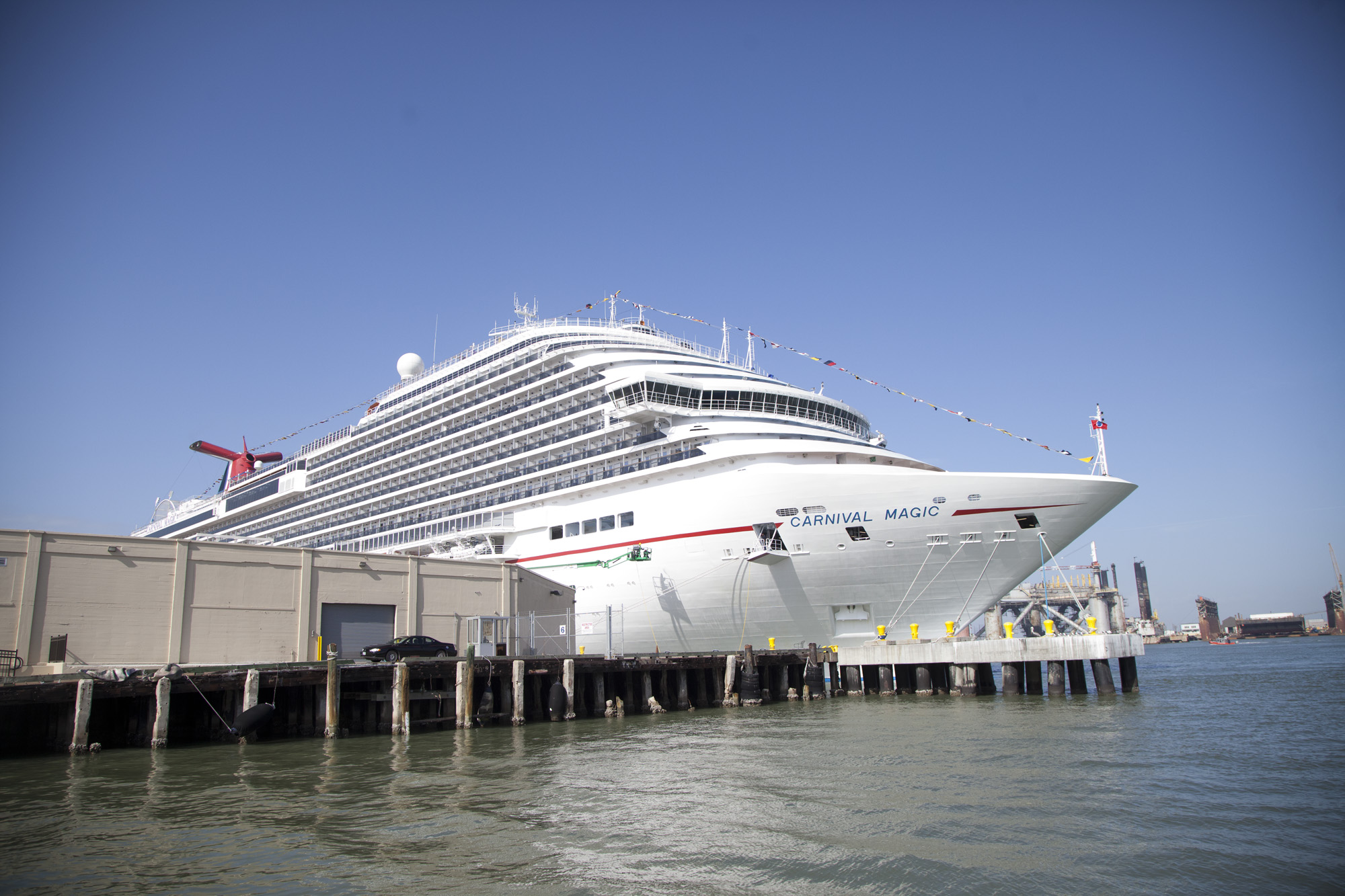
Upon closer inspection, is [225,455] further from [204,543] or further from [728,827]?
[728,827]

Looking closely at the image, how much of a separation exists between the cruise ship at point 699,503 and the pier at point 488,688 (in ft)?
5.44

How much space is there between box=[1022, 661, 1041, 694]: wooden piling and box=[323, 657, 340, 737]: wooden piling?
2144 centimetres

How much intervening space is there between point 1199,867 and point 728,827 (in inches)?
200

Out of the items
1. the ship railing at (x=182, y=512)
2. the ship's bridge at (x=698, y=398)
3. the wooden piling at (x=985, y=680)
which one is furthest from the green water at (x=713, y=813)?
the ship railing at (x=182, y=512)

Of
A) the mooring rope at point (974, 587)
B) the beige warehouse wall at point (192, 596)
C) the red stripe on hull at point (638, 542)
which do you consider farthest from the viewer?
the red stripe on hull at point (638, 542)

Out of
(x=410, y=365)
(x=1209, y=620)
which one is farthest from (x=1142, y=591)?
(x=410, y=365)

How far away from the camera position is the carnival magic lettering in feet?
88.1

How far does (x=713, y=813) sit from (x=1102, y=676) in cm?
1919

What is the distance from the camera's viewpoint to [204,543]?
982 inches

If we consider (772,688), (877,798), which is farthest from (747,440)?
(877,798)

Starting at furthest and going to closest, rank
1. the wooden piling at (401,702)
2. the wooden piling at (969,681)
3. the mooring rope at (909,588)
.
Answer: the wooden piling at (969,681) → the mooring rope at (909,588) → the wooden piling at (401,702)

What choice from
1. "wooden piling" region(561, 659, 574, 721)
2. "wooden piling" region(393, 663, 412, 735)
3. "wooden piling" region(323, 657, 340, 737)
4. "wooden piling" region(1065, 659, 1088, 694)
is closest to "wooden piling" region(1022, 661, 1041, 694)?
"wooden piling" region(1065, 659, 1088, 694)

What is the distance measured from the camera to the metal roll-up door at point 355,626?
87.5ft

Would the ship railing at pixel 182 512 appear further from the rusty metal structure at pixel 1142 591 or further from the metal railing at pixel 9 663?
the rusty metal structure at pixel 1142 591
